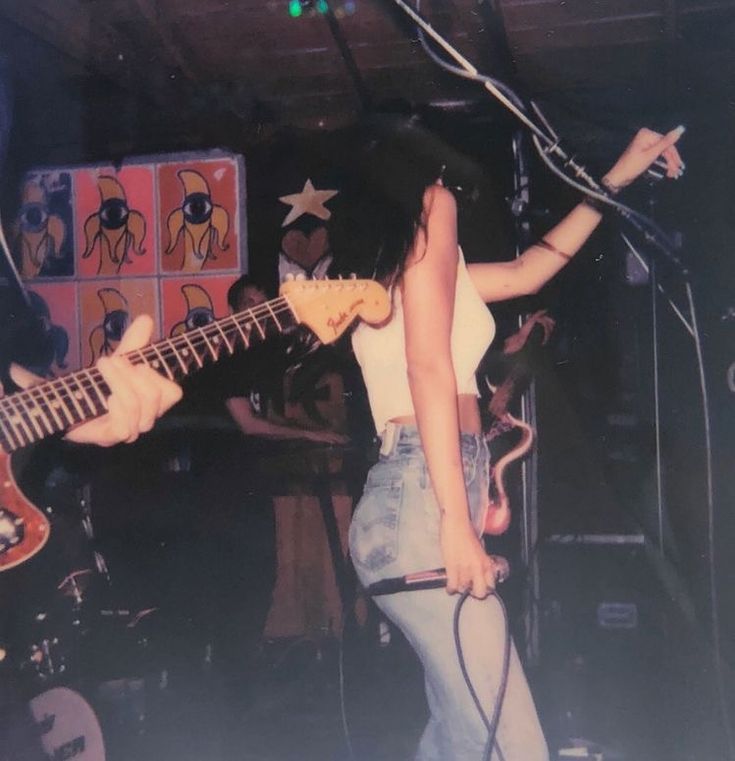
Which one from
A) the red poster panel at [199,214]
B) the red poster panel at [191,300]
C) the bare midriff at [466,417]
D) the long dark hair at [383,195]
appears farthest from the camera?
the red poster panel at [199,214]

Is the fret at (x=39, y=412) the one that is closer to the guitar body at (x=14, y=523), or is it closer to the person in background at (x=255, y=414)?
the guitar body at (x=14, y=523)

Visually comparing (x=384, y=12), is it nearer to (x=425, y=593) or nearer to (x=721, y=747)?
(x=425, y=593)

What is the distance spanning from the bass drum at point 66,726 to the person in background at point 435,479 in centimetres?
66

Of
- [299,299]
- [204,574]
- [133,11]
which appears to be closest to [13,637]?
[204,574]

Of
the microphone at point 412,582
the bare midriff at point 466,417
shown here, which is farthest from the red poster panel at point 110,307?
the microphone at point 412,582

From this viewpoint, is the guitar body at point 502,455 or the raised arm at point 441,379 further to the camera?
the guitar body at point 502,455

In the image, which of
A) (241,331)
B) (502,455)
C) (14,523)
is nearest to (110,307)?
(241,331)

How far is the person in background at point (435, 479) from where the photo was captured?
1.02 metres

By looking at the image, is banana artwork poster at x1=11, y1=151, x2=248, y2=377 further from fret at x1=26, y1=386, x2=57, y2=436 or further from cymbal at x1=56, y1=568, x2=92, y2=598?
cymbal at x1=56, y1=568, x2=92, y2=598

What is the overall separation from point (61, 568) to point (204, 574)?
0.28 m

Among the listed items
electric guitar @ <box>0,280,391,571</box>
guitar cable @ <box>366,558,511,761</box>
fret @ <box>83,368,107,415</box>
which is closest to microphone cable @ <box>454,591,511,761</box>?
guitar cable @ <box>366,558,511,761</box>

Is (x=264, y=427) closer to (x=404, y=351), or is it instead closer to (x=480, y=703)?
(x=404, y=351)

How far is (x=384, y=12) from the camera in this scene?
1412 millimetres

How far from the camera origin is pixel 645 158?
4.52ft
